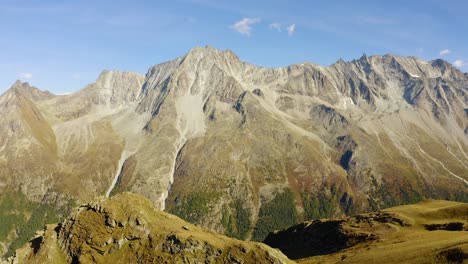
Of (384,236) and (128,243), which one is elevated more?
(128,243)

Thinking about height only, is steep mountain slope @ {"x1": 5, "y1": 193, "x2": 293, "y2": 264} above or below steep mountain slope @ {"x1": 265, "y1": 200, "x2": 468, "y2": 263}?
above

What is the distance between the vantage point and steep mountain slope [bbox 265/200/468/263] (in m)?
111

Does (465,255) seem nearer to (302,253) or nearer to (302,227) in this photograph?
(302,253)

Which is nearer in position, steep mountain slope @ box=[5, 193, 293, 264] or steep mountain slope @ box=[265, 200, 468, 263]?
steep mountain slope @ box=[5, 193, 293, 264]

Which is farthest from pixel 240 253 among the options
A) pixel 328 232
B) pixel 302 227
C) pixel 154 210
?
pixel 302 227

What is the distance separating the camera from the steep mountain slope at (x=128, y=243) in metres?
103

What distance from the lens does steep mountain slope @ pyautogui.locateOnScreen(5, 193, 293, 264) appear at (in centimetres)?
10331

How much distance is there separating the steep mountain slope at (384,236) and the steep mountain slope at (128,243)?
3578cm

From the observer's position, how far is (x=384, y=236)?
15550 centimetres

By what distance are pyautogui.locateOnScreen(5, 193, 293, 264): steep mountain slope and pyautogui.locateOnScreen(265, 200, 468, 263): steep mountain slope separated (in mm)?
35784

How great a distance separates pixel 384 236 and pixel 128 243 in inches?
4057

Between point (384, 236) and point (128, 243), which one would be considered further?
point (384, 236)

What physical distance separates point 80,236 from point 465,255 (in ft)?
335

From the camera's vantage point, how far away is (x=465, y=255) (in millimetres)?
88062
